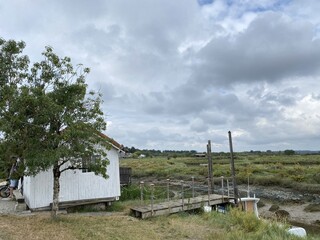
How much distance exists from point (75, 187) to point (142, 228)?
5.65m

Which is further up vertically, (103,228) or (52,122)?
(52,122)

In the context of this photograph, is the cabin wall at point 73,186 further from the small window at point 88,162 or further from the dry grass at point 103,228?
the small window at point 88,162

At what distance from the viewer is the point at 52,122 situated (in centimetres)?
1256

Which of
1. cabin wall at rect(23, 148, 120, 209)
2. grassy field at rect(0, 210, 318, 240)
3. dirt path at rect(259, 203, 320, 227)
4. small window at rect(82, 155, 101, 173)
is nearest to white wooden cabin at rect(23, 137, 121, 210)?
cabin wall at rect(23, 148, 120, 209)

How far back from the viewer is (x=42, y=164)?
11852 millimetres

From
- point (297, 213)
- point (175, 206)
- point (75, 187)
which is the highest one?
point (75, 187)

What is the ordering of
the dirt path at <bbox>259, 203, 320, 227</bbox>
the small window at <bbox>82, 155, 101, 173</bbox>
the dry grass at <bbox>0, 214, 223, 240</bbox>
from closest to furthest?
the dry grass at <bbox>0, 214, 223, 240</bbox>
the small window at <bbox>82, 155, 101, 173</bbox>
the dirt path at <bbox>259, 203, 320, 227</bbox>

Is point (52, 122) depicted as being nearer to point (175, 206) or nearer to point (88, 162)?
point (88, 162)

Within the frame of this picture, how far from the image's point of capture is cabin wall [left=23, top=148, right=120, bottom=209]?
16.1 metres

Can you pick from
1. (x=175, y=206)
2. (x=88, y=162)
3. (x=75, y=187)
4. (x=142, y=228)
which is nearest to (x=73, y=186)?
(x=75, y=187)

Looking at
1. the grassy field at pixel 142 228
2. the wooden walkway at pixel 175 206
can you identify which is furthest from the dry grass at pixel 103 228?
the wooden walkway at pixel 175 206

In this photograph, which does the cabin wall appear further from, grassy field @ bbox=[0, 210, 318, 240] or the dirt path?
the dirt path

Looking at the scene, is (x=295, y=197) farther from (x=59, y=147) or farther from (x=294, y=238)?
(x=59, y=147)

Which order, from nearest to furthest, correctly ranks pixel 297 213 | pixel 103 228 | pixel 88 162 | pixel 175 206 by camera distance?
pixel 103 228
pixel 88 162
pixel 175 206
pixel 297 213
